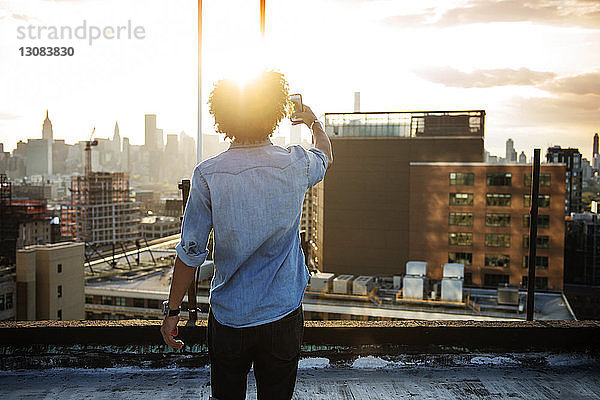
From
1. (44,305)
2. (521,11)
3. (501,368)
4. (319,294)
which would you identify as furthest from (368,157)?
(501,368)

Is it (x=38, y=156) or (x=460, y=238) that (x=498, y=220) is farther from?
(x=38, y=156)

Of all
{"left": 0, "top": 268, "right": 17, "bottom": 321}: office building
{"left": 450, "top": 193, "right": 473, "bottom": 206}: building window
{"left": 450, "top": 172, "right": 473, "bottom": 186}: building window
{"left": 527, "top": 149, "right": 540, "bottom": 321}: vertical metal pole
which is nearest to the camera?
{"left": 527, "top": 149, "right": 540, "bottom": 321}: vertical metal pole

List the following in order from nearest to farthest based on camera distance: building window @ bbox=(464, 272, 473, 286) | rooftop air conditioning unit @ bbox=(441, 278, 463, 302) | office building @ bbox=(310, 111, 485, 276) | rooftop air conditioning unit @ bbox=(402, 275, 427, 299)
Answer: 1. rooftop air conditioning unit @ bbox=(441, 278, 463, 302)
2. rooftop air conditioning unit @ bbox=(402, 275, 427, 299)
3. building window @ bbox=(464, 272, 473, 286)
4. office building @ bbox=(310, 111, 485, 276)

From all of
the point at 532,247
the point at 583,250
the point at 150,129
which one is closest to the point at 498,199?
the point at 583,250

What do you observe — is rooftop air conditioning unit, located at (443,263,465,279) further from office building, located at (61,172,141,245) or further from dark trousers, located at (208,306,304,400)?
office building, located at (61,172,141,245)

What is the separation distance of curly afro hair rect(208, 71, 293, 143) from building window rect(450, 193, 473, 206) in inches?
1395

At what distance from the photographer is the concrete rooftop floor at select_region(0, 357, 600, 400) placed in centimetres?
221

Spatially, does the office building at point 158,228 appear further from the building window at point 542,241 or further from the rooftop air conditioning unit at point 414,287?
the rooftop air conditioning unit at point 414,287

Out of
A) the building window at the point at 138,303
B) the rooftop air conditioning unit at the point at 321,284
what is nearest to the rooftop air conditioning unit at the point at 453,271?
the rooftop air conditioning unit at the point at 321,284

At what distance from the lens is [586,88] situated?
6588cm

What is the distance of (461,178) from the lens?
35.2 meters

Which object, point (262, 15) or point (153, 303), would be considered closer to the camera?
point (262, 15)

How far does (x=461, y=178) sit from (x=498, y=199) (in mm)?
2590

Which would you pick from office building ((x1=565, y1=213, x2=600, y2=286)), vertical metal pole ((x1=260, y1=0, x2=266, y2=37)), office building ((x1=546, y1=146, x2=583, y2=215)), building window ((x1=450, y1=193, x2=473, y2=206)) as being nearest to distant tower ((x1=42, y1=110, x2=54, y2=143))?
office building ((x1=546, y1=146, x2=583, y2=215))
